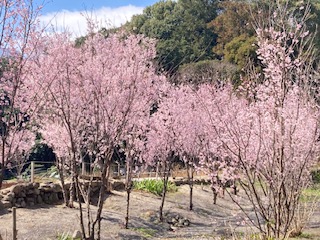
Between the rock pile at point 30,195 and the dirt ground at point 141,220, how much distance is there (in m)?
0.29

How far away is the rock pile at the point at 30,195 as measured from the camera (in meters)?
11.2

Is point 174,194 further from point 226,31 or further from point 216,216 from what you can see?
point 226,31

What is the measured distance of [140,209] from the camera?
13.8 metres

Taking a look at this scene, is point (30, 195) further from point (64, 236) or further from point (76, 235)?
point (76, 235)

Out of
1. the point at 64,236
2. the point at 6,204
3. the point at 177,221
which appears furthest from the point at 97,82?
the point at 177,221

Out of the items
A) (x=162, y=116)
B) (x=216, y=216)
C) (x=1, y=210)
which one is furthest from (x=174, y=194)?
(x=1, y=210)

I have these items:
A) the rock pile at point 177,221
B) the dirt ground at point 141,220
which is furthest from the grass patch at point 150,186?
the rock pile at point 177,221

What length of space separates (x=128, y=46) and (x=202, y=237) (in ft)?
15.6

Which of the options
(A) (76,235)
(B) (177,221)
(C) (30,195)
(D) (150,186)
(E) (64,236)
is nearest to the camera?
(A) (76,235)

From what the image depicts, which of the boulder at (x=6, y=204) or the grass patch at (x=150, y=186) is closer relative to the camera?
the boulder at (x=6, y=204)

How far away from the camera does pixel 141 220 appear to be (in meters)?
12.7

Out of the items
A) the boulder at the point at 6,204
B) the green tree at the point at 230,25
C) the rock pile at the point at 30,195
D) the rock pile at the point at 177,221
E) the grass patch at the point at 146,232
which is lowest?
the grass patch at the point at 146,232

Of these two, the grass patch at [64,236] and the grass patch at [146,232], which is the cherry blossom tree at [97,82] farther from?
the grass patch at [146,232]

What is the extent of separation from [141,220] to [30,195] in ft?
10.3
